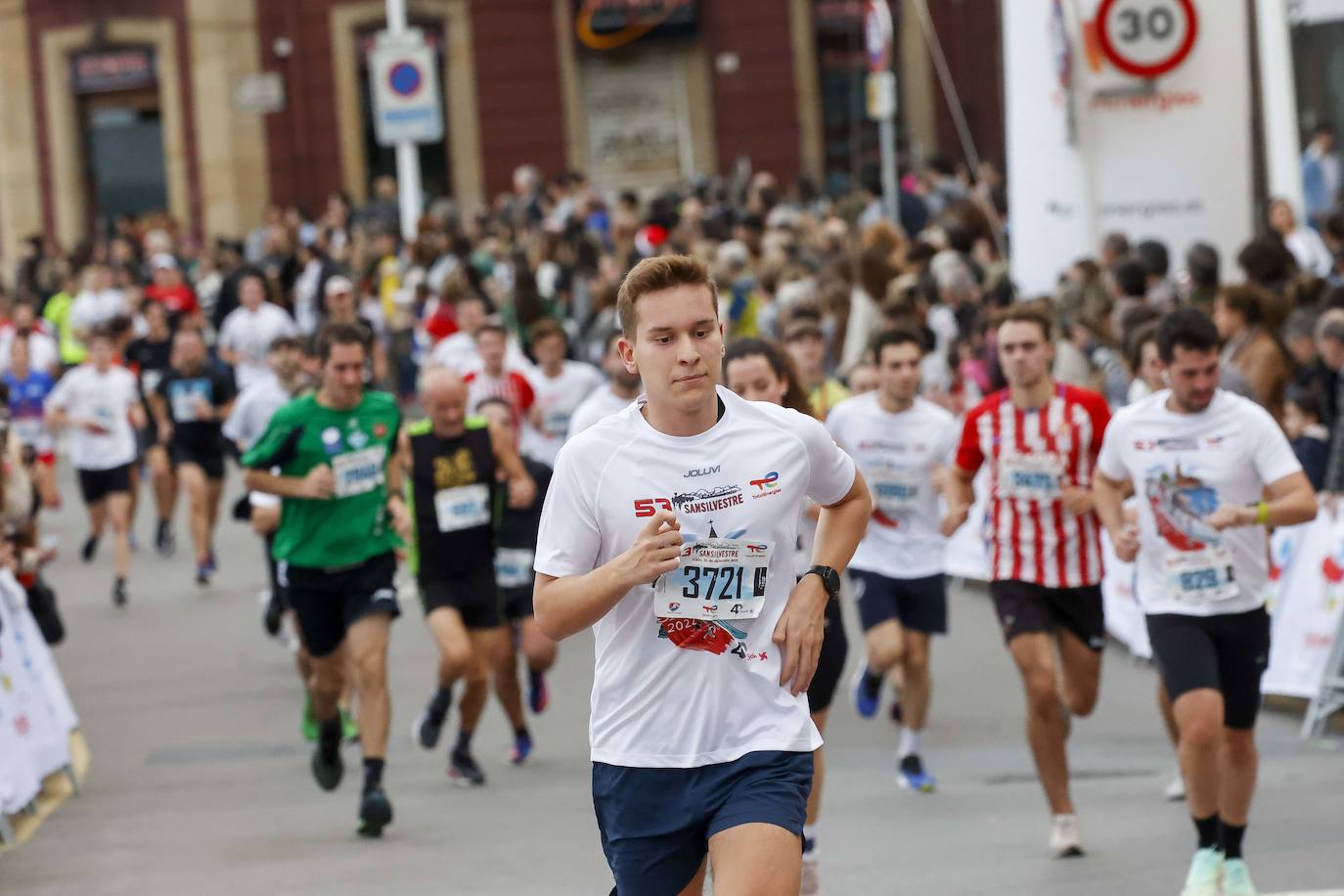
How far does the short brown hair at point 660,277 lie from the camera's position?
5051 millimetres

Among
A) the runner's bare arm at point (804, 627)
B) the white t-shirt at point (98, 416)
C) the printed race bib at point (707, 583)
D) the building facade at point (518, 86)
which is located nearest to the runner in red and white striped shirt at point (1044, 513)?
the runner's bare arm at point (804, 627)

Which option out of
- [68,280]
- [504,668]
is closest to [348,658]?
[504,668]

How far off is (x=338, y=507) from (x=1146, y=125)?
8710 millimetres

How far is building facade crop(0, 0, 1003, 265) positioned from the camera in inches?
1415

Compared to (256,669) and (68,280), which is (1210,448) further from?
(68,280)

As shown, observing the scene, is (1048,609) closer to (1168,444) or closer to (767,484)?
(1168,444)

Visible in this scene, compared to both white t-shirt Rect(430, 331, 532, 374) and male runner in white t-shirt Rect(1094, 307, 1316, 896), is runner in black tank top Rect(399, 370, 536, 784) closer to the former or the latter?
male runner in white t-shirt Rect(1094, 307, 1316, 896)

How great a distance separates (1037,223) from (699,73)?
19597 mm

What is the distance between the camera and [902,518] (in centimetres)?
1015

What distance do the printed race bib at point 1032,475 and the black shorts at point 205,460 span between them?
950 cm

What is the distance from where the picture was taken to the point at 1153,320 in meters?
10.3

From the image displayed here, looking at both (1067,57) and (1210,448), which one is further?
(1067,57)

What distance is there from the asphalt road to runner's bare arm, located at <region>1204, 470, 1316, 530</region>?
1.31 m

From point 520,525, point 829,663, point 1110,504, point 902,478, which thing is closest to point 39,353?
point 520,525
